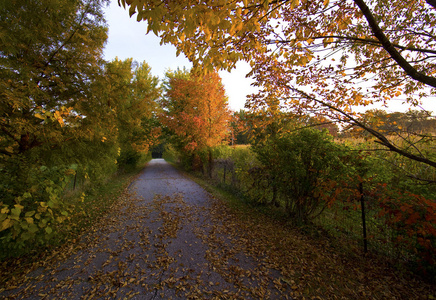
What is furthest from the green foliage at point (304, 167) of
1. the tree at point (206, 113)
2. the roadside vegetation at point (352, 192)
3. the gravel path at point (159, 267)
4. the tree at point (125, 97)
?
the tree at point (206, 113)

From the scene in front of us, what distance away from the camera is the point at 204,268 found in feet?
10.1

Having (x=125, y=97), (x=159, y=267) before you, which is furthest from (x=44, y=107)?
(x=159, y=267)

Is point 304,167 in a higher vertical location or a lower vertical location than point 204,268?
higher

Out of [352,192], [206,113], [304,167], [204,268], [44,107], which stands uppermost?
[206,113]

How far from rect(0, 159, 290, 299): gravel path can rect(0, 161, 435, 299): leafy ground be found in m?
0.01

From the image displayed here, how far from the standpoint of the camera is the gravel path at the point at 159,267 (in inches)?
99.9

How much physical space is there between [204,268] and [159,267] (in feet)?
2.52

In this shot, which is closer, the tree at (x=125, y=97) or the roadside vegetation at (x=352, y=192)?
the roadside vegetation at (x=352, y=192)

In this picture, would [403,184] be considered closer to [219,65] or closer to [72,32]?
[219,65]

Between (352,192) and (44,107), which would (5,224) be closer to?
(44,107)

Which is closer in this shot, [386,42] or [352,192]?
[386,42]

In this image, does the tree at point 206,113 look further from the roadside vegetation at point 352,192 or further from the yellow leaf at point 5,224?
the yellow leaf at point 5,224

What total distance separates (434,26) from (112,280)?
625cm

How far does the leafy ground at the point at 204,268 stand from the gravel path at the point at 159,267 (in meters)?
0.01
